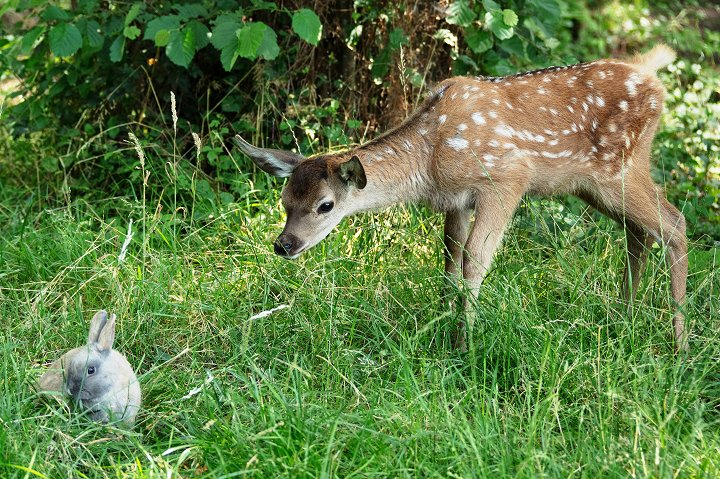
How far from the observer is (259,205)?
5.94 m

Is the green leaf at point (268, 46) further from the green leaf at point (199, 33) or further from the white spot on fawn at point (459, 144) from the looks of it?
the white spot on fawn at point (459, 144)

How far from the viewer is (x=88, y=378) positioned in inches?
153

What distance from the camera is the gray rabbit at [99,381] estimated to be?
12.8ft

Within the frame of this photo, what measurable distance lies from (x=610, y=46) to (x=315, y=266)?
696 centimetres

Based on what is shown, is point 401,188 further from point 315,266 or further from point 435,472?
point 435,472

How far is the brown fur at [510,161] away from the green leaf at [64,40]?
63.1 inches

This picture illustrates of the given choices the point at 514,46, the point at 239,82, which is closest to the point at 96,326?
the point at 239,82

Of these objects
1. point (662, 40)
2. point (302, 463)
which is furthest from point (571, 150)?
point (662, 40)

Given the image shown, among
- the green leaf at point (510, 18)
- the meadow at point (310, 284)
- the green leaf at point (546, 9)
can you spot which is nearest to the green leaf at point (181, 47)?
the meadow at point (310, 284)

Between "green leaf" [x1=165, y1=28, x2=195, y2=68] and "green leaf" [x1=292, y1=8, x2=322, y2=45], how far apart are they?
624 millimetres

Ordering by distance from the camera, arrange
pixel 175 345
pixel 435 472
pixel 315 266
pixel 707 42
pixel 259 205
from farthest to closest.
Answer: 1. pixel 707 42
2. pixel 259 205
3. pixel 315 266
4. pixel 175 345
5. pixel 435 472

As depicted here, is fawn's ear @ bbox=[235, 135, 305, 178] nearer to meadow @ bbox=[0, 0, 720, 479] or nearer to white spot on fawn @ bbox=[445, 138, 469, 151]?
meadow @ bbox=[0, 0, 720, 479]

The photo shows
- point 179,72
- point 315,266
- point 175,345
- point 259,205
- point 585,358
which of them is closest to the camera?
point 585,358

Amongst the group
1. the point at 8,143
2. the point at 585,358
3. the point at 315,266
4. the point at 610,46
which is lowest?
the point at 610,46
